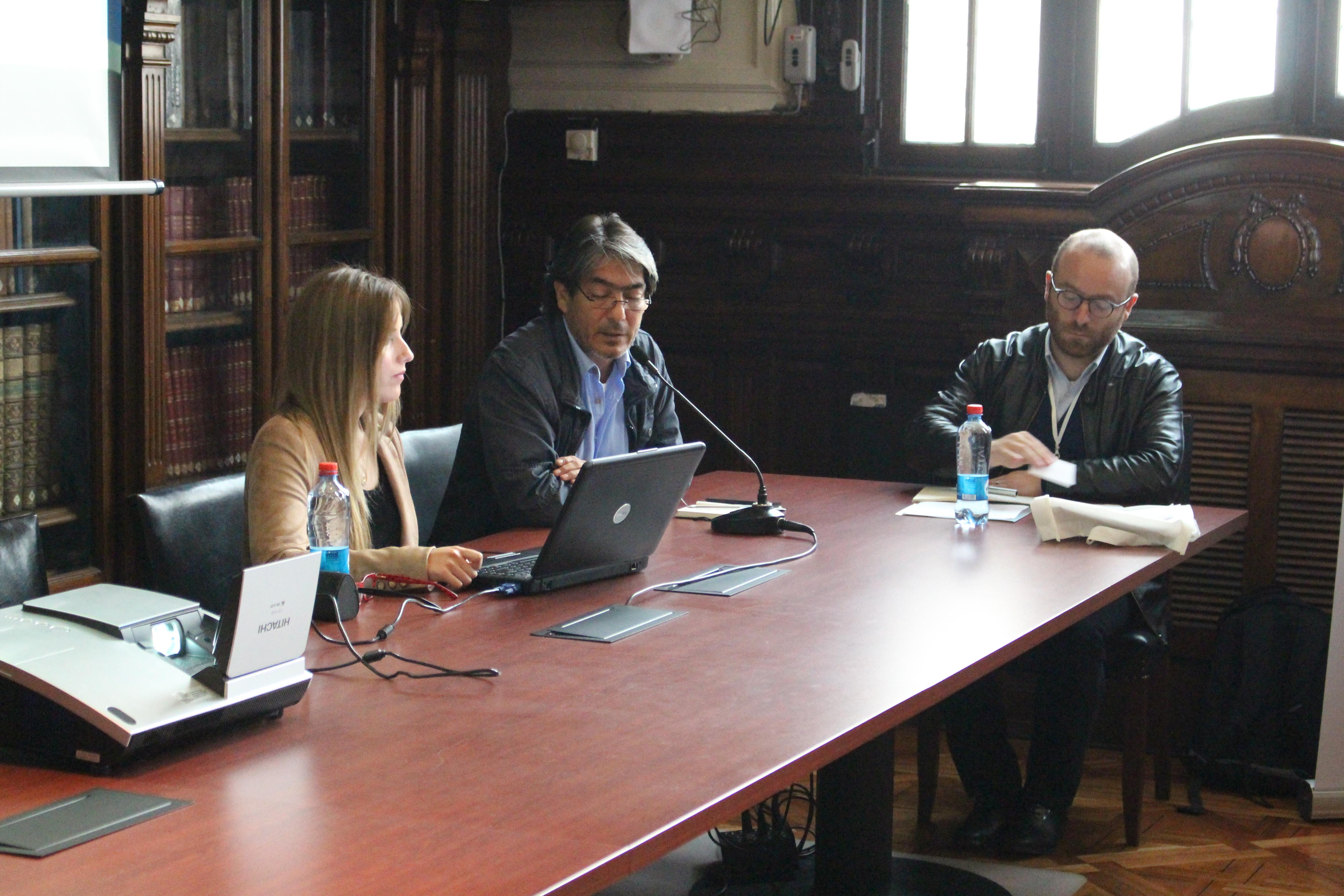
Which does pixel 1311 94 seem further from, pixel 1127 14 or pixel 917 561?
pixel 917 561

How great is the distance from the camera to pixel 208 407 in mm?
4094

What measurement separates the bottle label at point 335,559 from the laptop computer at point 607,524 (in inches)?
9.3

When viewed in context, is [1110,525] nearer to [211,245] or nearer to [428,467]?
[428,467]

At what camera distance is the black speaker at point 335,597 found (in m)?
2.21

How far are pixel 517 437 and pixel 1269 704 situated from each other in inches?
74.3

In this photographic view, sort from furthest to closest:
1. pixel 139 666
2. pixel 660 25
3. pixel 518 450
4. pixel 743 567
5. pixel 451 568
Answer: pixel 660 25 < pixel 518 450 < pixel 743 567 < pixel 451 568 < pixel 139 666

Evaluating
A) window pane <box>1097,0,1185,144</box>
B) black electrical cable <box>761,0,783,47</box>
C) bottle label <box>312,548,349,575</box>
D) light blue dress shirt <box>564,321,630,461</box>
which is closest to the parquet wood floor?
light blue dress shirt <box>564,321,630,461</box>

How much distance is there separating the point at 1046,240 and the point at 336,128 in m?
1.92

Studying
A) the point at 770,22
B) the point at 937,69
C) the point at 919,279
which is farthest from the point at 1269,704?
the point at 770,22

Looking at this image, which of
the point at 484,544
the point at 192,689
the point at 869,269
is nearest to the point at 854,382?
the point at 869,269

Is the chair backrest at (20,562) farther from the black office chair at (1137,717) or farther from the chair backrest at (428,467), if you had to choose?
the black office chair at (1137,717)

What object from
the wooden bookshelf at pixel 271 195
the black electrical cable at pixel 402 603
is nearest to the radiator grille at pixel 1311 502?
the black electrical cable at pixel 402 603

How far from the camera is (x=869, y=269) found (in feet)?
14.8

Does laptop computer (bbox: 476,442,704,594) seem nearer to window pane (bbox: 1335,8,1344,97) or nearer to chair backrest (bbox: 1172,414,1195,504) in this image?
chair backrest (bbox: 1172,414,1195,504)
